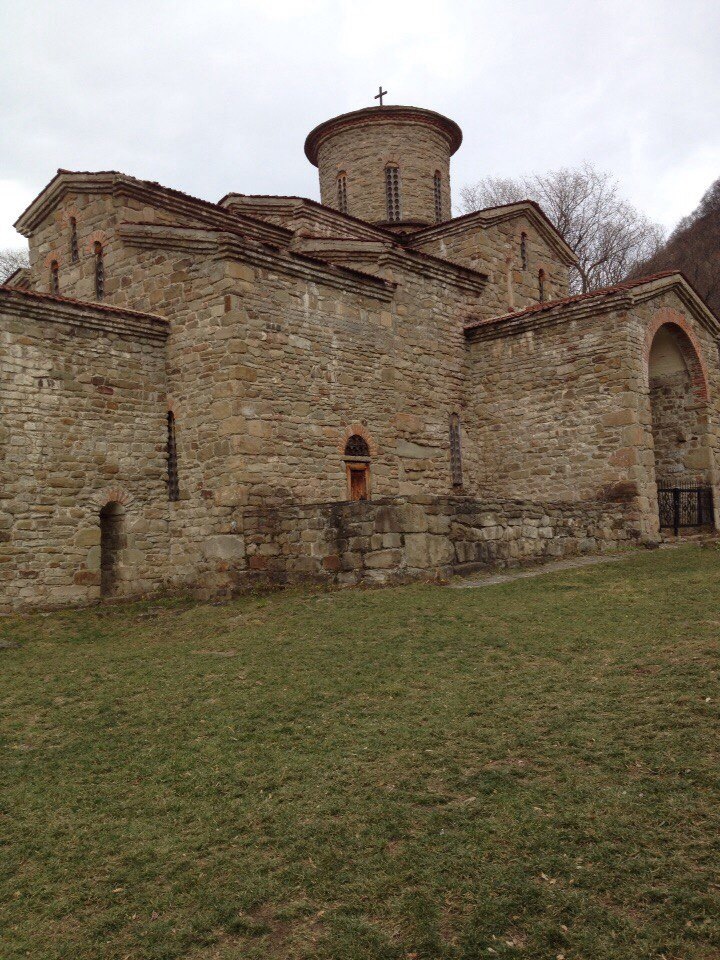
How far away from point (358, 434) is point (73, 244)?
634cm

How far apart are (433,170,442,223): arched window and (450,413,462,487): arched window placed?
751 cm

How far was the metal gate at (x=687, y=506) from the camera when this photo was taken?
1553 cm

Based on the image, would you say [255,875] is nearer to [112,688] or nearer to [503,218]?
[112,688]

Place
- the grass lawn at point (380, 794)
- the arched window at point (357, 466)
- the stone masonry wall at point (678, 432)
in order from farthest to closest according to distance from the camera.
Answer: the stone masonry wall at point (678, 432), the arched window at point (357, 466), the grass lawn at point (380, 794)

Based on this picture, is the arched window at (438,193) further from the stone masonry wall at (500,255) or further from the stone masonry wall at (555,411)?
the stone masonry wall at (555,411)

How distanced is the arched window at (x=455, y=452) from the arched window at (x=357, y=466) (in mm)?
2701

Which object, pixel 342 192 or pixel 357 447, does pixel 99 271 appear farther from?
pixel 342 192

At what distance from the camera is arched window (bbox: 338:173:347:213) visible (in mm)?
20922

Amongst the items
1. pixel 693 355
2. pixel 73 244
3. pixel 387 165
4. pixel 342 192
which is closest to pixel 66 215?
pixel 73 244

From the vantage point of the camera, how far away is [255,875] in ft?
12.2

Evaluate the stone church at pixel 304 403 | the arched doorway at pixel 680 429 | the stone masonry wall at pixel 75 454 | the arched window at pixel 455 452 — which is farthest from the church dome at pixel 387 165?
the stone masonry wall at pixel 75 454

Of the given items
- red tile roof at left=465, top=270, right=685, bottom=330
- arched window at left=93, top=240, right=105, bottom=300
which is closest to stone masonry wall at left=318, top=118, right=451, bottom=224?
red tile roof at left=465, top=270, right=685, bottom=330

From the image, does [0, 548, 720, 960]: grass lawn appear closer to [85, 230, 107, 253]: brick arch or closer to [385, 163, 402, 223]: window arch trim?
[85, 230, 107, 253]: brick arch

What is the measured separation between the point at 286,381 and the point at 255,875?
9.60 meters
